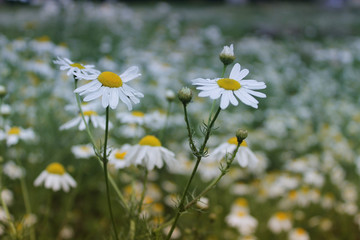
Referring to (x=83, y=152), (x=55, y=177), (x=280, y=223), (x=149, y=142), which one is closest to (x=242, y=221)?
(x=280, y=223)

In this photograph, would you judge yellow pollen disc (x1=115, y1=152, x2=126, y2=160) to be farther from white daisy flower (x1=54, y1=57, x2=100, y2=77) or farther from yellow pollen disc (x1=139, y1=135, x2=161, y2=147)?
white daisy flower (x1=54, y1=57, x2=100, y2=77)

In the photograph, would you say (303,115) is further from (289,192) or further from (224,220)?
(224,220)

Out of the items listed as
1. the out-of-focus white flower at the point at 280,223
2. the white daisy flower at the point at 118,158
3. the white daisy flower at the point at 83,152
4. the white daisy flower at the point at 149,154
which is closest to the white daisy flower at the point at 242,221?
the out-of-focus white flower at the point at 280,223

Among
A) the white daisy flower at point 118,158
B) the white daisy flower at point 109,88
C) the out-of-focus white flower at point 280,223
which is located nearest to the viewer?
the white daisy flower at point 109,88

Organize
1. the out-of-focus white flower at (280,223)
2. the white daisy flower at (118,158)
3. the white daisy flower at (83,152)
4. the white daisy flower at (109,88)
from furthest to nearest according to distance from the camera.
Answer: the out-of-focus white flower at (280,223), the white daisy flower at (83,152), the white daisy flower at (118,158), the white daisy flower at (109,88)

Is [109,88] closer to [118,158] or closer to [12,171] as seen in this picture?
[118,158]

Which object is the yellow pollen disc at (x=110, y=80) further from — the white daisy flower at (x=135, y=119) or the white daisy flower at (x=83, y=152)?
the white daisy flower at (x=83, y=152)

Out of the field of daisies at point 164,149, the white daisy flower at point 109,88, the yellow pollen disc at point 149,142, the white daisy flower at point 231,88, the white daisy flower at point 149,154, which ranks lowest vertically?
the field of daisies at point 164,149

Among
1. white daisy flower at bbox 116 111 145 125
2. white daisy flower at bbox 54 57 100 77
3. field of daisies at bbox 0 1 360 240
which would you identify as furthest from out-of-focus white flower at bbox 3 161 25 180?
white daisy flower at bbox 54 57 100 77
